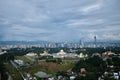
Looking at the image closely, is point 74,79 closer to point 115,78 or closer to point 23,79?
point 115,78

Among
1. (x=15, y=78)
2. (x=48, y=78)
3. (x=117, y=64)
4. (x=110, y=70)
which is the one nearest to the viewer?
(x=48, y=78)

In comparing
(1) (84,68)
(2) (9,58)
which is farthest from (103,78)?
(2) (9,58)

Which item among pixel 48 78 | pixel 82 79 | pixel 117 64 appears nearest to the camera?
pixel 82 79

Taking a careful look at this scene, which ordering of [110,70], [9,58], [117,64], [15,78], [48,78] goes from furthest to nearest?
[9,58], [117,64], [110,70], [15,78], [48,78]

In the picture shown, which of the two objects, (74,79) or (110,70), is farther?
(110,70)

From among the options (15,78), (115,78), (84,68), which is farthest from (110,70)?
(15,78)

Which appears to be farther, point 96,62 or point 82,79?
point 96,62

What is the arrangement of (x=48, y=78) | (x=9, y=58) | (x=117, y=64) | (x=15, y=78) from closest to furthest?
(x=48, y=78)
(x=15, y=78)
(x=117, y=64)
(x=9, y=58)

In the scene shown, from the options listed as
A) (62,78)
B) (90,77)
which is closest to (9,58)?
(62,78)

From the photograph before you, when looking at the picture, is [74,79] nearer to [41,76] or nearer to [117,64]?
[41,76]
